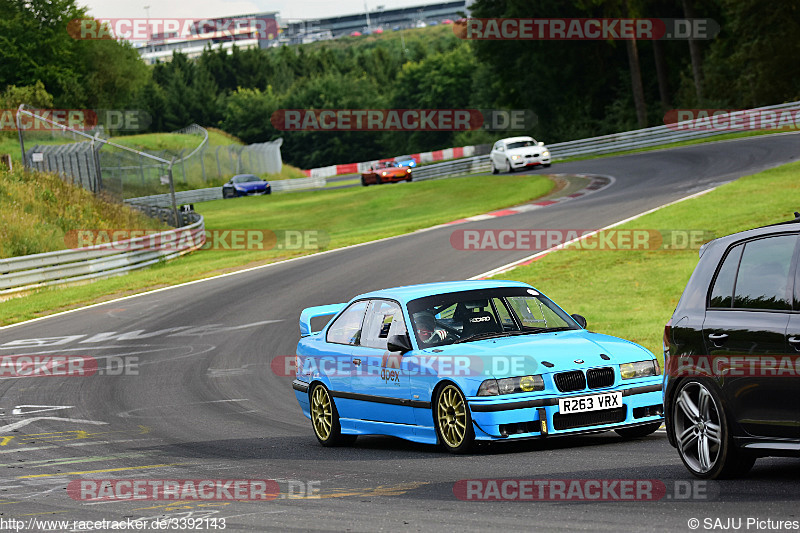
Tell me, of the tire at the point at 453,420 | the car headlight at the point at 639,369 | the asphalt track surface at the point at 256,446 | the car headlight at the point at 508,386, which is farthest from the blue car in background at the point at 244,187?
the car headlight at the point at 508,386

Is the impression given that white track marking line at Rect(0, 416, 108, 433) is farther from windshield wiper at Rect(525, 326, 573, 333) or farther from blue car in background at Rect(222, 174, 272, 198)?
blue car in background at Rect(222, 174, 272, 198)

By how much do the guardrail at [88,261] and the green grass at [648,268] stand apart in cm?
1273

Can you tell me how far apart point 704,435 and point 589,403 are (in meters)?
1.82

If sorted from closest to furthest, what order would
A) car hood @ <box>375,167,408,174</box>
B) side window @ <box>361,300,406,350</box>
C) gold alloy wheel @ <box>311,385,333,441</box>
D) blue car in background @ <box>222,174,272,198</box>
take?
side window @ <box>361,300,406,350</box>
gold alloy wheel @ <box>311,385,333,441</box>
car hood @ <box>375,167,408,174</box>
blue car in background @ <box>222,174,272,198</box>

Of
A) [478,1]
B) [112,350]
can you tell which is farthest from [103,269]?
[478,1]

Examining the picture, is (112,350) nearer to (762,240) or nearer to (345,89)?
(762,240)

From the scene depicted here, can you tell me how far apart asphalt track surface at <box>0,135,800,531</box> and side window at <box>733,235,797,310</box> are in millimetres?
1104

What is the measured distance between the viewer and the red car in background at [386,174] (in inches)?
2255

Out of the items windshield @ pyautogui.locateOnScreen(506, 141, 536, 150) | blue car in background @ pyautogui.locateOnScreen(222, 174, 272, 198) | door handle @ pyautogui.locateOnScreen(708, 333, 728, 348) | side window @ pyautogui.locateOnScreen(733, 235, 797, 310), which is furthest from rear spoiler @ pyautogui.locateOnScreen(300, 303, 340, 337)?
blue car in background @ pyautogui.locateOnScreen(222, 174, 272, 198)

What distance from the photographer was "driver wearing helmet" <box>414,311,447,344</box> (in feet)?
31.5

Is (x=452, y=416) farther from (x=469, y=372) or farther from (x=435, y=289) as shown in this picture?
(x=435, y=289)

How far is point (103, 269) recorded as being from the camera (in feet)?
97.2

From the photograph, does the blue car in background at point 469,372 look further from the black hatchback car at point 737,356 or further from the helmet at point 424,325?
the black hatchback car at point 737,356

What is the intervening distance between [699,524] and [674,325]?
1.80 meters
